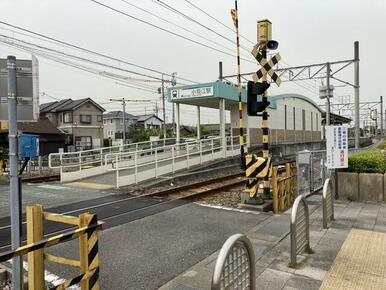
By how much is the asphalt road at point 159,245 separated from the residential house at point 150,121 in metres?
56.3

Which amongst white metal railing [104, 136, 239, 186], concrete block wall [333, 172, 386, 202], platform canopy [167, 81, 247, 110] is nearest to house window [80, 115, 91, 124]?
white metal railing [104, 136, 239, 186]

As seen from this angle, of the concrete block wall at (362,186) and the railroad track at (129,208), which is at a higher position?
the concrete block wall at (362,186)

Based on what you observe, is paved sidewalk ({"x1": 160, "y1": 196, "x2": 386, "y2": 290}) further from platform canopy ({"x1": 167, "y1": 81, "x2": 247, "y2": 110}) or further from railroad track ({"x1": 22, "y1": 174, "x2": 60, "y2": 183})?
railroad track ({"x1": 22, "y1": 174, "x2": 60, "y2": 183})

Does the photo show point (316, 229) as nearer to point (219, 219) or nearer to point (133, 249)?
point (219, 219)

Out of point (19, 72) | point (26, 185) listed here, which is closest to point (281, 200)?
point (19, 72)

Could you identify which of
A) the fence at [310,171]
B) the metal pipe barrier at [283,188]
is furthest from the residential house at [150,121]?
the metal pipe barrier at [283,188]

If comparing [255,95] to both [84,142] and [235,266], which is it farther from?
[84,142]

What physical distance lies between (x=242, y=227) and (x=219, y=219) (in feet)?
2.53

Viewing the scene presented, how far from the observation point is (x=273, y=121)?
964 inches

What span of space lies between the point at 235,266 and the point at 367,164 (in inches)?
286

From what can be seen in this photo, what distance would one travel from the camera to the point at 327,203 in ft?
21.4

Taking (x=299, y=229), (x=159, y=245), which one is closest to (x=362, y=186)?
(x=299, y=229)

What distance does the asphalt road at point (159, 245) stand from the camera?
4.54m

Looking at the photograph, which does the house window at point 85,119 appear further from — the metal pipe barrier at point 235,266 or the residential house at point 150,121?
the metal pipe barrier at point 235,266
